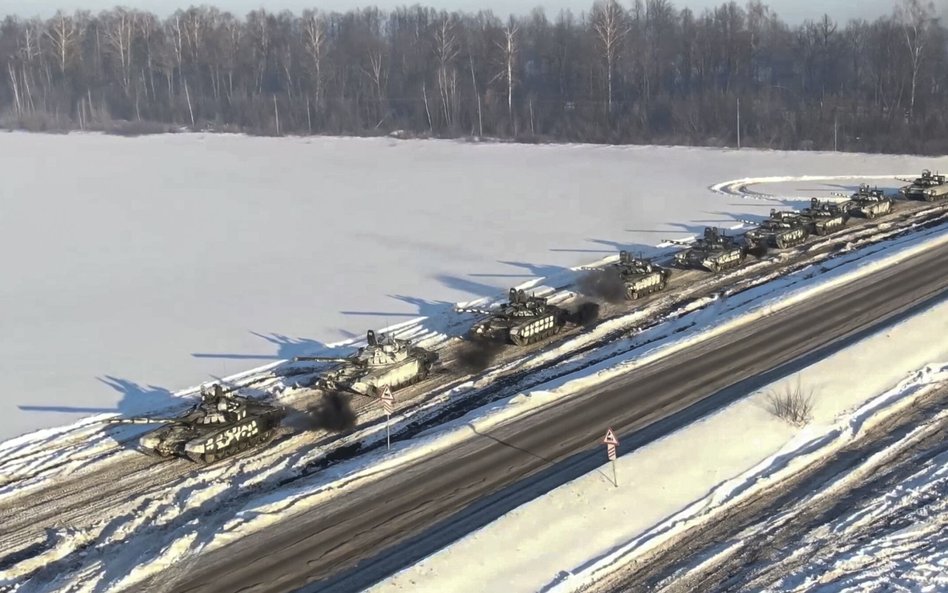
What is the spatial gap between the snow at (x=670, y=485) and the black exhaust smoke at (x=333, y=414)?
8672 mm

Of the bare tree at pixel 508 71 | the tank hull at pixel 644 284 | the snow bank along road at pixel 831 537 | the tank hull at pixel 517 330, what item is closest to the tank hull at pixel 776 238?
the tank hull at pixel 644 284

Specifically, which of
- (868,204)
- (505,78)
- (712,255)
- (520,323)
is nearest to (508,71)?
(505,78)

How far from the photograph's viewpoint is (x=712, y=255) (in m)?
46.3

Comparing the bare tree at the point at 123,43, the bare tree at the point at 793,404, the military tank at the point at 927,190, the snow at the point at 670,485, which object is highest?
the bare tree at the point at 123,43

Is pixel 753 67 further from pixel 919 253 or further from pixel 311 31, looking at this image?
pixel 919 253

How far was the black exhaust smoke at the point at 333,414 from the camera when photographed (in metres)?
28.8

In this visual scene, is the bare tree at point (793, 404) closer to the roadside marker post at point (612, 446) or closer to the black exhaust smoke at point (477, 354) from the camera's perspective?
the roadside marker post at point (612, 446)

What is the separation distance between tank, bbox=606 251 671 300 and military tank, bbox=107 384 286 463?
19.2 metres

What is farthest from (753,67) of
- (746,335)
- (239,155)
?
(746,335)

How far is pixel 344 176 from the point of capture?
84625 millimetres

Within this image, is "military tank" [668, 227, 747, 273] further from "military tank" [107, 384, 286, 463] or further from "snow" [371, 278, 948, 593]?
"military tank" [107, 384, 286, 463]

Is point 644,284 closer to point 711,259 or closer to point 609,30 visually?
point 711,259

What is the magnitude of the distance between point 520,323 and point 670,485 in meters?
13.1

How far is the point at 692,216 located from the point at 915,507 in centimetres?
4086
